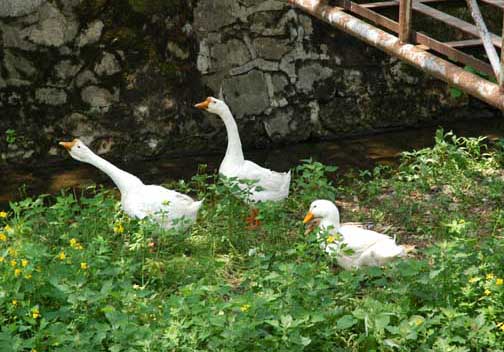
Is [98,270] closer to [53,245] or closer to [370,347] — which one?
[53,245]

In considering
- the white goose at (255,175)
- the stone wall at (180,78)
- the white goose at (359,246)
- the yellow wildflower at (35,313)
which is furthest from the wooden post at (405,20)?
the stone wall at (180,78)

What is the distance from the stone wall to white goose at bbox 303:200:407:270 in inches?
122

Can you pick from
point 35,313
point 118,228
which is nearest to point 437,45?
point 118,228

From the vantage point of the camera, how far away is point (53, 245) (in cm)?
546

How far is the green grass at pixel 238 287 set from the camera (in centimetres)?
393

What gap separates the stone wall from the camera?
25.8 ft

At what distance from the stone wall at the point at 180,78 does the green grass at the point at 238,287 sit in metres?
2.14

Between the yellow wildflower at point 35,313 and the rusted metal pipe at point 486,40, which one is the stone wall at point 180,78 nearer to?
the rusted metal pipe at point 486,40

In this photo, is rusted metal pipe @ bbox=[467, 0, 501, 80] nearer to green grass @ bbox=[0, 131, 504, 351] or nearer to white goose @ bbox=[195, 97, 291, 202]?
green grass @ bbox=[0, 131, 504, 351]

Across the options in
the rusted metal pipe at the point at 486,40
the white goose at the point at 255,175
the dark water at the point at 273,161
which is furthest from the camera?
the dark water at the point at 273,161

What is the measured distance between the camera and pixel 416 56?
17.8ft

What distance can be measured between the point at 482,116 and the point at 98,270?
5328 millimetres

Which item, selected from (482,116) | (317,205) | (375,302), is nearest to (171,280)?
(317,205)

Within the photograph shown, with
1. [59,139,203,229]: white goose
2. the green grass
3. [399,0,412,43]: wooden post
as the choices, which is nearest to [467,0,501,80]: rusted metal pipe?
[399,0,412,43]: wooden post
